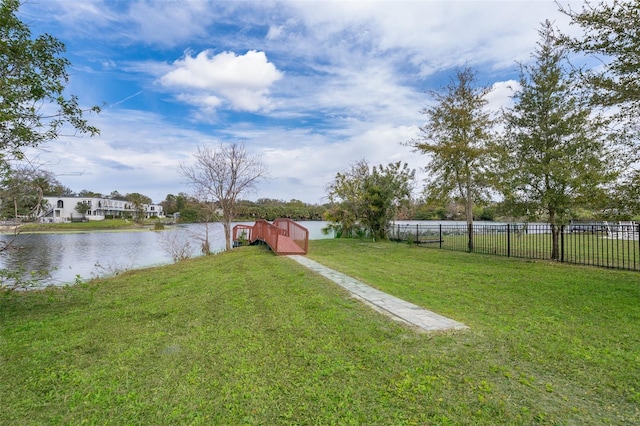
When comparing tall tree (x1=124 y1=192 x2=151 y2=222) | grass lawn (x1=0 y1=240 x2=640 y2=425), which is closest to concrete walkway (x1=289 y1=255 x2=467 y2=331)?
grass lawn (x1=0 y1=240 x2=640 y2=425)

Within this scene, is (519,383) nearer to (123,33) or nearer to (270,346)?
(270,346)

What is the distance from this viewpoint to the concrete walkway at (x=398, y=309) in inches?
145

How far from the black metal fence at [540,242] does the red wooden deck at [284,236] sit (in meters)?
6.42

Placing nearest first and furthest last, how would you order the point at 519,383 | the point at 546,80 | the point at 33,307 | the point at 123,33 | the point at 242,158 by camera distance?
the point at 519,383
the point at 33,307
the point at 546,80
the point at 123,33
the point at 242,158

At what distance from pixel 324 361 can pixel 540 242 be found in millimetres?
16652

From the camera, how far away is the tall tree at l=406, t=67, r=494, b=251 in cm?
1296

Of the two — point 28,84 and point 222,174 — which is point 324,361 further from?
point 222,174

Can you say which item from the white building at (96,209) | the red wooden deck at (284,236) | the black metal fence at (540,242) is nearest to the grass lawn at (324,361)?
the black metal fence at (540,242)

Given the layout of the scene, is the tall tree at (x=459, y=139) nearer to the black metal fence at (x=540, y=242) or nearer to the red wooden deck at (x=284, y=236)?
the black metal fence at (x=540, y=242)

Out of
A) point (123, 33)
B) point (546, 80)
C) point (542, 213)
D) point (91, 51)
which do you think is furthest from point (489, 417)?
point (123, 33)

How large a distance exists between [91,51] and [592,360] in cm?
1242

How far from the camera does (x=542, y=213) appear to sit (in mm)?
9672

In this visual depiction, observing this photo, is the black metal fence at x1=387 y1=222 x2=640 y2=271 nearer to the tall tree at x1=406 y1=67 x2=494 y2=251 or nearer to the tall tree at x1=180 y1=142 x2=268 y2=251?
the tall tree at x1=406 y1=67 x2=494 y2=251

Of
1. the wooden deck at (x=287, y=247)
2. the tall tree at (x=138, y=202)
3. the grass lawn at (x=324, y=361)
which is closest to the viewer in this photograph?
the grass lawn at (x=324, y=361)
